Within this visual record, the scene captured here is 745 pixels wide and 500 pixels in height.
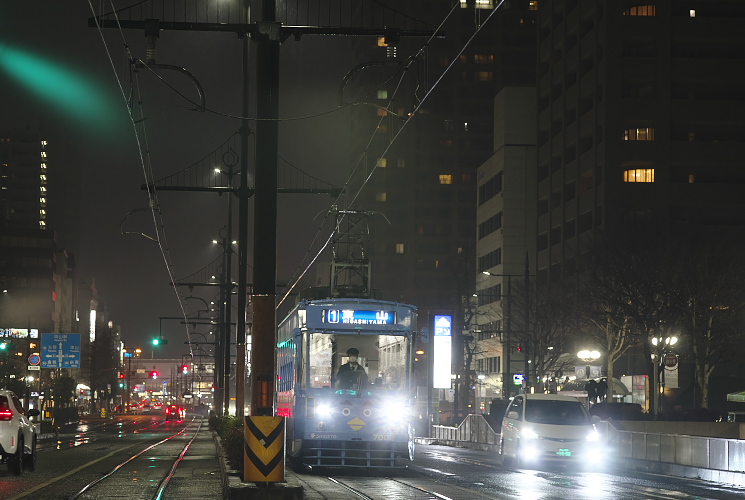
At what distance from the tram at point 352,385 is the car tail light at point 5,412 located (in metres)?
6.00

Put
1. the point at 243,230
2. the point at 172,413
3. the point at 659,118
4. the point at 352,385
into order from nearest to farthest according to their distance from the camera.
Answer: the point at 352,385, the point at 243,230, the point at 659,118, the point at 172,413

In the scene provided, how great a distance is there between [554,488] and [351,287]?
947 cm

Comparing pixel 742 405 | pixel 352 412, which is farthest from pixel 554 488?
pixel 742 405

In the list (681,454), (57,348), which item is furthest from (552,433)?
(57,348)

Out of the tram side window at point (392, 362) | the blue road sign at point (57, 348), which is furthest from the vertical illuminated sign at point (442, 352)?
the tram side window at point (392, 362)

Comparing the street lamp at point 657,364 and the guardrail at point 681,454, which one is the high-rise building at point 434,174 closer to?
the street lamp at point 657,364

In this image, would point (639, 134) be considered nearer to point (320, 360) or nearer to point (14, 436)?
point (320, 360)


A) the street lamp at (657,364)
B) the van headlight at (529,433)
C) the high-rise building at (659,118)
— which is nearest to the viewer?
the van headlight at (529,433)

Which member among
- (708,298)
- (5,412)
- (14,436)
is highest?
(708,298)

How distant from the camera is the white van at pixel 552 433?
27.6 m

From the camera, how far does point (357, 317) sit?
24.7 metres

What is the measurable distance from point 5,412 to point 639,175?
6951cm

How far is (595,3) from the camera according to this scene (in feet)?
293

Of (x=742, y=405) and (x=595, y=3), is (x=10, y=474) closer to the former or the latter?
(x=742, y=405)
